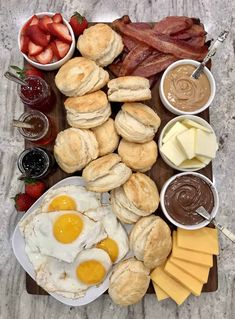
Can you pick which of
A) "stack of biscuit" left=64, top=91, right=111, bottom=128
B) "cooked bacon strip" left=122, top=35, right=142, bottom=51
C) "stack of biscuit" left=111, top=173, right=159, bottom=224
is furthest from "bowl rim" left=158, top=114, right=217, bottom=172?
"cooked bacon strip" left=122, top=35, right=142, bottom=51

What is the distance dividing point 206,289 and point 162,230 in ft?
1.16

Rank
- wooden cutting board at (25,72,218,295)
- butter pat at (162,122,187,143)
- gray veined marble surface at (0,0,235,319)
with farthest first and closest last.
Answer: gray veined marble surface at (0,0,235,319) < wooden cutting board at (25,72,218,295) < butter pat at (162,122,187,143)

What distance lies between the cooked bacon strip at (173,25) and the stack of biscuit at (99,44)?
194 millimetres

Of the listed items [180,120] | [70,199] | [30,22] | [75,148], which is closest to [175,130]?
[180,120]

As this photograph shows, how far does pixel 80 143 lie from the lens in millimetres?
1646

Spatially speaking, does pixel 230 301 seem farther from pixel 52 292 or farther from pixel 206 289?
pixel 52 292

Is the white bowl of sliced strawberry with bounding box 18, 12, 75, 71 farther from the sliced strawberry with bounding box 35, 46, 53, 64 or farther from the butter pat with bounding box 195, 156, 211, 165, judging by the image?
the butter pat with bounding box 195, 156, 211, 165

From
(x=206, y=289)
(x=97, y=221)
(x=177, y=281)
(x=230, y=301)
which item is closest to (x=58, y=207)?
(x=97, y=221)

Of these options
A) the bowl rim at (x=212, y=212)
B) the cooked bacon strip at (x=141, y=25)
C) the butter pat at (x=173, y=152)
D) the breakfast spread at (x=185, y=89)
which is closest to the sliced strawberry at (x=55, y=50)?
the cooked bacon strip at (x=141, y=25)

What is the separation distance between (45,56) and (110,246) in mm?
794

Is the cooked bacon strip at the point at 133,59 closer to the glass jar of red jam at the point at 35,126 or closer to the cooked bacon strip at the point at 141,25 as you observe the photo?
the cooked bacon strip at the point at 141,25

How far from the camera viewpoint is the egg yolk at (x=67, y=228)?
5.54 ft

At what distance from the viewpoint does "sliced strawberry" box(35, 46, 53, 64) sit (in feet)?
5.76

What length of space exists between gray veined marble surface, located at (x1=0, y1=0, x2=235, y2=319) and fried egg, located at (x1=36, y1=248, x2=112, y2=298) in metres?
0.21
